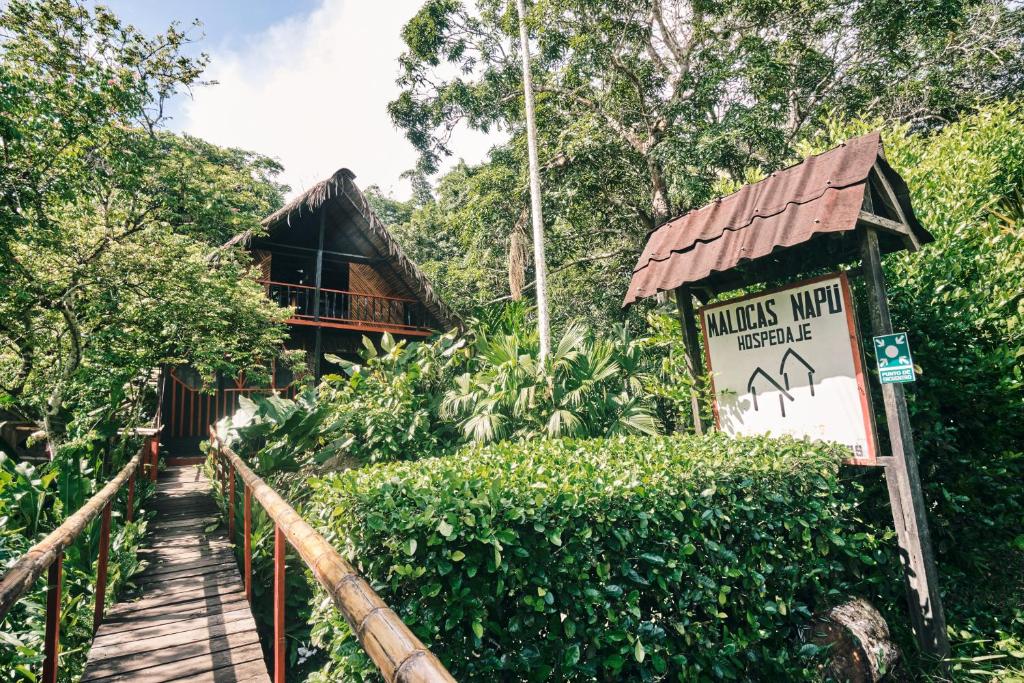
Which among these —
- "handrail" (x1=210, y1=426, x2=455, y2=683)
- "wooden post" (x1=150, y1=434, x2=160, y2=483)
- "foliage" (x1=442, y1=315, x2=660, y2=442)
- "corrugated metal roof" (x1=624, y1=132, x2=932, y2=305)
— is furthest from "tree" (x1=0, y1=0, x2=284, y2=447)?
"corrugated metal roof" (x1=624, y1=132, x2=932, y2=305)

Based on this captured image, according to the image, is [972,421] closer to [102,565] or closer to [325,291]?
[102,565]

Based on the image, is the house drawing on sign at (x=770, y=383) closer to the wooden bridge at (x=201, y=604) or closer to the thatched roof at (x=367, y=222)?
the wooden bridge at (x=201, y=604)

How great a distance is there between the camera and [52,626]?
76.2 inches

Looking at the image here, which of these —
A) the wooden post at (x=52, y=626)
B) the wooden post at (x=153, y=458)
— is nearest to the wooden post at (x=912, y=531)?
the wooden post at (x=52, y=626)

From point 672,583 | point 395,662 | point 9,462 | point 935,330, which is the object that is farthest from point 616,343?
point 9,462

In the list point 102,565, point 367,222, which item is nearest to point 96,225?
point 102,565

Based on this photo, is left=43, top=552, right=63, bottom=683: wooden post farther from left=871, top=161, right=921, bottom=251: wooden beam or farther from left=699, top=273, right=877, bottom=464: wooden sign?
left=871, top=161, right=921, bottom=251: wooden beam

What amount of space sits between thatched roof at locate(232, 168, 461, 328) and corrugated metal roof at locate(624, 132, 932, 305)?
8140 mm

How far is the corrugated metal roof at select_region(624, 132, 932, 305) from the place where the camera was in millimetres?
2893

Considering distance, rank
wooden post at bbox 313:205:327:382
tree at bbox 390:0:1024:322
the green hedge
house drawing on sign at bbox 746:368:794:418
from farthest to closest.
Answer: wooden post at bbox 313:205:327:382, tree at bbox 390:0:1024:322, house drawing on sign at bbox 746:368:794:418, the green hedge

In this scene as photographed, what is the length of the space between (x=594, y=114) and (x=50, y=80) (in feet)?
26.1

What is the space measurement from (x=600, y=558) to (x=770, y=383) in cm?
213

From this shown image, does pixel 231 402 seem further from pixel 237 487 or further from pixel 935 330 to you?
pixel 935 330

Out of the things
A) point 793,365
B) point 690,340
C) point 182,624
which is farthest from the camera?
point 690,340
